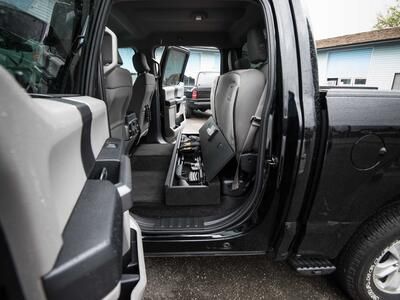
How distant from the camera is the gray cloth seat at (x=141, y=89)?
9.67ft

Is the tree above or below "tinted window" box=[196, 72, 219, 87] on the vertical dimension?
above

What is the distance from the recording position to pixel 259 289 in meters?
1.67

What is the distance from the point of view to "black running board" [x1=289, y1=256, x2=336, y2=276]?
1.40 m

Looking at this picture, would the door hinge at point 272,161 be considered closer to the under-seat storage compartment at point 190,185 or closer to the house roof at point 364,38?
the under-seat storage compartment at point 190,185

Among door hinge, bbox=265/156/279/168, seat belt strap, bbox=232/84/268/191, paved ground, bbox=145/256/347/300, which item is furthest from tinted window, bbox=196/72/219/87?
door hinge, bbox=265/156/279/168

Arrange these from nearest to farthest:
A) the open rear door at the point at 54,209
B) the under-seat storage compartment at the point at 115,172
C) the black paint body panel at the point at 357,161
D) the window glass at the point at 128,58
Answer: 1. the open rear door at the point at 54,209
2. the under-seat storage compartment at the point at 115,172
3. the black paint body panel at the point at 357,161
4. the window glass at the point at 128,58

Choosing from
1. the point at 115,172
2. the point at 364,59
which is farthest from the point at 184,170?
the point at 364,59

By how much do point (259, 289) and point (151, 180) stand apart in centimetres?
121

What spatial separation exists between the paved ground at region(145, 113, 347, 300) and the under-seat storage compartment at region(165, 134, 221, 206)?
49cm

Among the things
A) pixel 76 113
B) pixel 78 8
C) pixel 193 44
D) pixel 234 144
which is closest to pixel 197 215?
pixel 234 144

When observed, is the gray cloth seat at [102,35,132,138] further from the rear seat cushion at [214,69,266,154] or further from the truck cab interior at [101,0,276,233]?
the rear seat cushion at [214,69,266,154]

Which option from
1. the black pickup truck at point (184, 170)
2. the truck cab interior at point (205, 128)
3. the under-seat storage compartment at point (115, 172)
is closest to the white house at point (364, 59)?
the truck cab interior at point (205, 128)

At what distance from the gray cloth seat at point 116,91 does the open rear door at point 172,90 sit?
1.25 meters

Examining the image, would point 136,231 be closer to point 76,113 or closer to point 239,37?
point 76,113
